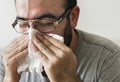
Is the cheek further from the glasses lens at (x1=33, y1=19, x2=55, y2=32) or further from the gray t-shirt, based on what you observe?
the gray t-shirt

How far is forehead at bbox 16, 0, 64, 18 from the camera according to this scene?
3.99 ft

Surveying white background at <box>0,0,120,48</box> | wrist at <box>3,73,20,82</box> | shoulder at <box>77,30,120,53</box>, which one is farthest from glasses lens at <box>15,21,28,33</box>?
white background at <box>0,0,120,48</box>

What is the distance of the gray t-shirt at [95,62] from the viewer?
51.8 inches

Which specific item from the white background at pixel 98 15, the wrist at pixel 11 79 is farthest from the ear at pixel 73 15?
the white background at pixel 98 15

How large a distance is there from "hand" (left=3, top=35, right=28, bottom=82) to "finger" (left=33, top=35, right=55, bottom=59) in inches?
2.1

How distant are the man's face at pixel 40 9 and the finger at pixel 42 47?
120 mm

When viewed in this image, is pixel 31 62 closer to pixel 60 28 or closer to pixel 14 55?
pixel 14 55

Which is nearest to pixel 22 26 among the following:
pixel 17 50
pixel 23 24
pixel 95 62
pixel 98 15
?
pixel 23 24

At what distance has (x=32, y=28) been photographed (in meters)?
1.19

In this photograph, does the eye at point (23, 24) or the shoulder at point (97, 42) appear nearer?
the eye at point (23, 24)

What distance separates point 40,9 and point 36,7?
2cm

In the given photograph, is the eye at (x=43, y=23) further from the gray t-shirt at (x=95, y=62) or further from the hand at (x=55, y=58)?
the gray t-shirt at (x=95, y=62)

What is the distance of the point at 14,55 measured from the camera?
120 cm

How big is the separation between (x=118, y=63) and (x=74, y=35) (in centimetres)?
25
